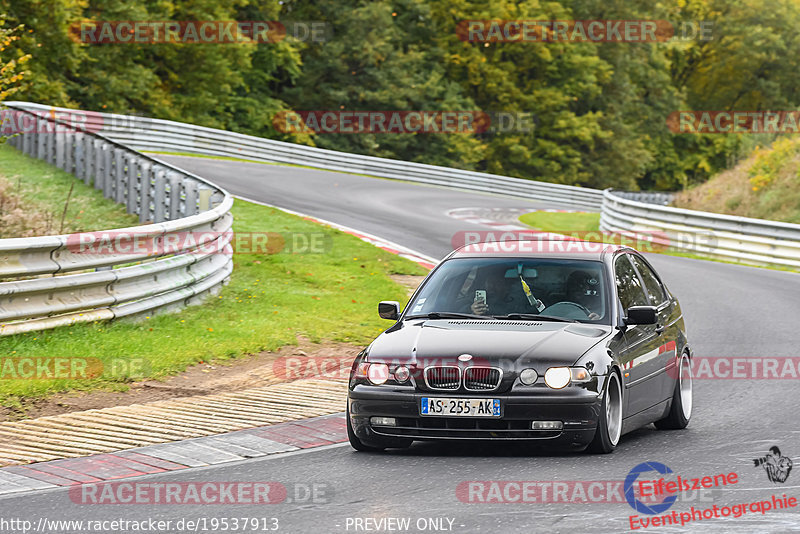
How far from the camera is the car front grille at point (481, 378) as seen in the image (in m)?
7.94

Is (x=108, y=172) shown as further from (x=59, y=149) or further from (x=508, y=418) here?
(x=508, y=418)

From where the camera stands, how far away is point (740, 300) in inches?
728

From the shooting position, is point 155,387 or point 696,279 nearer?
Result: point 155,387

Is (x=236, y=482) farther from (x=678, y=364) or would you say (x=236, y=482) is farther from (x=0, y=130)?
(x=0, y=130)

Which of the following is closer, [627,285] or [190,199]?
[627,285]

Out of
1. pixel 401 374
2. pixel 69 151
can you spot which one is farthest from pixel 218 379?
pixel 69 151

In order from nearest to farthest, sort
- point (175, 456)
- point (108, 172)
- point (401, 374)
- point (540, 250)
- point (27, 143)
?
point (401, 374) → point (175, 456) → point (540, 250) → point (108, 172) → point (27, 143)

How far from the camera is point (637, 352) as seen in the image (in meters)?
8.89

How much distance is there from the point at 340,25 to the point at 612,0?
770 inches

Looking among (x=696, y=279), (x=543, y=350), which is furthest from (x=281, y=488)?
(x=696, y=279)

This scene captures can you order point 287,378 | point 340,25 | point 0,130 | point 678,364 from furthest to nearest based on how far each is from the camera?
point 340,25 → point 0,130 → point 287,378 → point 678,364

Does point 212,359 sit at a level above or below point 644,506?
below

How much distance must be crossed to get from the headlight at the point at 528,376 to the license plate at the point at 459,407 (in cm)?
22

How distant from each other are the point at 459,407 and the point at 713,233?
20.3 metres
